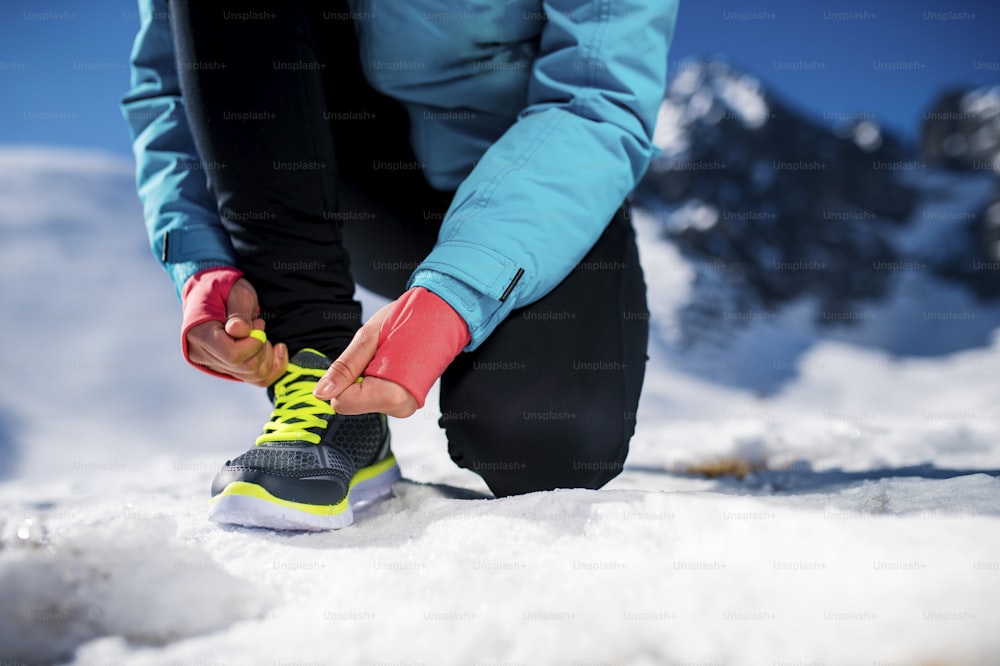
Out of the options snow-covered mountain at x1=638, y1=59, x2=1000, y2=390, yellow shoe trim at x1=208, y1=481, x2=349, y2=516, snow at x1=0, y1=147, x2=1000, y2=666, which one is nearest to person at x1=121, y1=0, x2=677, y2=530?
yellow shoe trim at x1=208, y1=481, x2=349, y2=516

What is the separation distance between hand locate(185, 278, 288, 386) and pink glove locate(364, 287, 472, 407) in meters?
0.27

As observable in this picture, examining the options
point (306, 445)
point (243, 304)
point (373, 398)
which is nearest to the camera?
point (373, 398)

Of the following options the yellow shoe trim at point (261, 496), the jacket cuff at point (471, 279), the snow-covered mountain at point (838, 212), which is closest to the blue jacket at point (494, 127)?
the jacket cuff at point (471, 279)

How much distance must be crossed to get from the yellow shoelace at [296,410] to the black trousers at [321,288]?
6cm

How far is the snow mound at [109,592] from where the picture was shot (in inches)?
21.9

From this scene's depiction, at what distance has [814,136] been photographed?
1761 inches

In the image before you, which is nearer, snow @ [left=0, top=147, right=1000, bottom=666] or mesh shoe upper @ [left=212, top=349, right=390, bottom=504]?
snow @ [left=0, top=147, right=1000, bottom=666]

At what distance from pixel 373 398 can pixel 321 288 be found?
340mm

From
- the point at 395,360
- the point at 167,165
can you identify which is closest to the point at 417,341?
the point at 395,360

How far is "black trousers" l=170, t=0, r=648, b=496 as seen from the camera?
1006 mm

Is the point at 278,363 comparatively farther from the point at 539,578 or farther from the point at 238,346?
the point at 539,578

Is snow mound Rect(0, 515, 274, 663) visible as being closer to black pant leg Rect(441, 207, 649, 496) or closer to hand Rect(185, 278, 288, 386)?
hand Rect(185, 278, 288, 386)

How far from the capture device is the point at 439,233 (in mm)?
981

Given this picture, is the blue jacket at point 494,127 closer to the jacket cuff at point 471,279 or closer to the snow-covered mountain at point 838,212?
the jacket cuff at point 471,279
